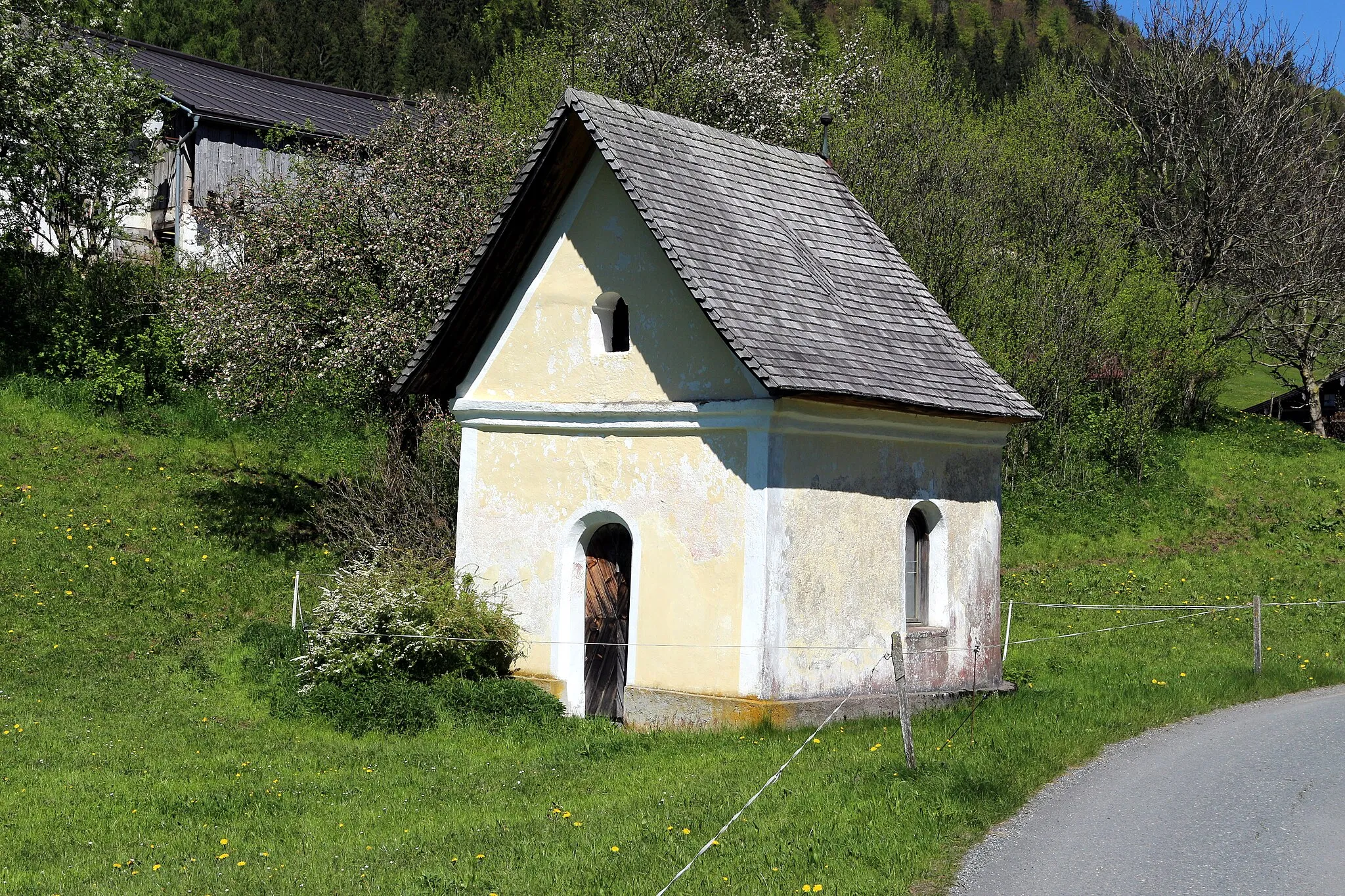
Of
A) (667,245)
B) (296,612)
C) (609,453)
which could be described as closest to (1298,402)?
(609,453)

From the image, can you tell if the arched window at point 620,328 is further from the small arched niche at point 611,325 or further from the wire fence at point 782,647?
the wire fence at point 782,647

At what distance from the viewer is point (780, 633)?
13.5m


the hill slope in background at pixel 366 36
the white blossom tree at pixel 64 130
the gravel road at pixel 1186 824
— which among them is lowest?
the gravel road at pixel 1186 824

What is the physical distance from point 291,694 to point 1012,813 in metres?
8.25

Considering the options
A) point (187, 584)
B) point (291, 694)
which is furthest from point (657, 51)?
point (291, 694)

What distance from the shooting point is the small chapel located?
13.7 m

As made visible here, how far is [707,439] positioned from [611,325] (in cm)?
213

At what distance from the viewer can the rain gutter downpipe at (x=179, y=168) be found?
3300 centimetres

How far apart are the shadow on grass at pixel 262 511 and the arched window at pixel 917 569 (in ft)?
37.0

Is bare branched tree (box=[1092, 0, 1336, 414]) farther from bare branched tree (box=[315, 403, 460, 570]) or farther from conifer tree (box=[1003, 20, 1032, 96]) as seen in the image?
conifer tree (box=[1003, 20, 1032, 96])

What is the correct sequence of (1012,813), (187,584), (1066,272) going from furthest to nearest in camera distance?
(1066,272) < (187,584) < (1012,813)

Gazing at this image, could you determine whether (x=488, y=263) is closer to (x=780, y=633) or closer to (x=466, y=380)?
(x=466, y=380)

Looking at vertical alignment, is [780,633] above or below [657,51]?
below

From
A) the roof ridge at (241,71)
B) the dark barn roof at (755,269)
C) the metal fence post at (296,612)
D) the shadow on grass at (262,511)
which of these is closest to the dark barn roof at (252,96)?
the roof ridge at (241,71)
